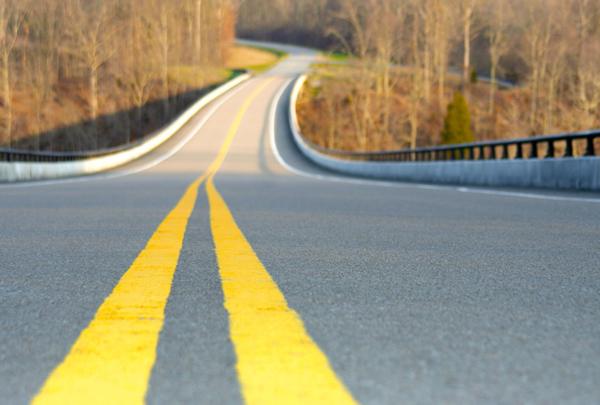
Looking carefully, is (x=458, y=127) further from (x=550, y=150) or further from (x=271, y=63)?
(x=271, y=63)

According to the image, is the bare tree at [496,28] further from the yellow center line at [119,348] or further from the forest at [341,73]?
the yellow center line at [119,348]

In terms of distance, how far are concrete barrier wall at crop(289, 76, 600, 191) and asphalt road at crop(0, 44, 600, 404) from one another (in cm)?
696

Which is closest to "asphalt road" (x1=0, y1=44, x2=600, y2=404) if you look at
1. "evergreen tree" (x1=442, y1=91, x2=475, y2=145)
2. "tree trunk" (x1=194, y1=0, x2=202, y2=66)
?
"evergreen tree" (x1=442, y1=91, x2=475, y2=145)

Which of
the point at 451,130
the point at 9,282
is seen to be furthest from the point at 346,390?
the point at 451,130

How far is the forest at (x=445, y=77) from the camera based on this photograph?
2904 inches

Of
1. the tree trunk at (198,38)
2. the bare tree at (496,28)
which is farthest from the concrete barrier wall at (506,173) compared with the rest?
the tree trunk at (198,38)

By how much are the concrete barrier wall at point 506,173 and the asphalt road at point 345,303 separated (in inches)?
274

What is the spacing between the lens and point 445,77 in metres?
97.2

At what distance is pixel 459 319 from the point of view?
3523 millimetres

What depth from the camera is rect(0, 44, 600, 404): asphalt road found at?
8.37ft

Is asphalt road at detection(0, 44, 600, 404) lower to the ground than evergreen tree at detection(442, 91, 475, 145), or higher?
higher

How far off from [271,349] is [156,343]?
45 cm

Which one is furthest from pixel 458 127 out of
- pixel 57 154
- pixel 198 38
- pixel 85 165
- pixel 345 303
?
pixel 345 303

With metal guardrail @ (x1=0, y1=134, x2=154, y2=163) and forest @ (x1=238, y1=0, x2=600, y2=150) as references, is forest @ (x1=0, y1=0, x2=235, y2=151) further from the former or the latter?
metal guardrail @ (x1=0, y1=134, x2=154, y2=163)
